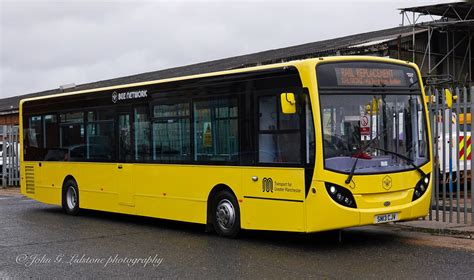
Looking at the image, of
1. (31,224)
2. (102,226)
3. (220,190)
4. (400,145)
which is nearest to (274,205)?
(220,190)

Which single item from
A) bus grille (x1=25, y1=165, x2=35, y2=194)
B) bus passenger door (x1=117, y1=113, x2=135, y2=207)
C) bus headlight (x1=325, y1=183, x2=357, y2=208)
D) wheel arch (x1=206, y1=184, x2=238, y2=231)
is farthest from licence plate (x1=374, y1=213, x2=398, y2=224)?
bus grille (x1=25, y1=165, x2=35, y2=194)

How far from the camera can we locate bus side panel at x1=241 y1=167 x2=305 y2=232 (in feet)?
31.0

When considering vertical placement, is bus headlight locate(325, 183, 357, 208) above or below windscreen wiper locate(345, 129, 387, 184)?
below

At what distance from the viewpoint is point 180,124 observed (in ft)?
39.0

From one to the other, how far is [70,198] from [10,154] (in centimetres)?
1075

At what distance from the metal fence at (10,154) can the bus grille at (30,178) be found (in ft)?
27.8

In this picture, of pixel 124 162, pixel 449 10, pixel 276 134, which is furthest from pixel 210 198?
pixel 449 10

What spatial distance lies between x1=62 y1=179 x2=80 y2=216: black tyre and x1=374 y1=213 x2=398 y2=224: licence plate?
7978 mm

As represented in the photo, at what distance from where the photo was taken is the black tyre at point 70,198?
14984mm

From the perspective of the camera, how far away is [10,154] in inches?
979

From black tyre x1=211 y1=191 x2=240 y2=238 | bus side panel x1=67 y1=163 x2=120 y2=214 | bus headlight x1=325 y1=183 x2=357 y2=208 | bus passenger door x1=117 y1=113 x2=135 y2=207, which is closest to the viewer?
bus headlight x1=325 y1=183 x2=357 y2=208

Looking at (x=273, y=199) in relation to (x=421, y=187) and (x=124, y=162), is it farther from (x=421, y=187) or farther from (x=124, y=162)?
(x=124, y=162)

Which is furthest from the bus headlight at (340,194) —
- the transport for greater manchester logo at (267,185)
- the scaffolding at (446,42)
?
the scaffolding at (446,42)

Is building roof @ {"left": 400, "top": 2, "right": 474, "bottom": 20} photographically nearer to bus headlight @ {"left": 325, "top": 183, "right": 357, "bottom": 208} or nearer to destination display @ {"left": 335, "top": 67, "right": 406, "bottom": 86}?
destination display @ {"left": 335, "top": 67, "right": 406, "bottom": 86}
